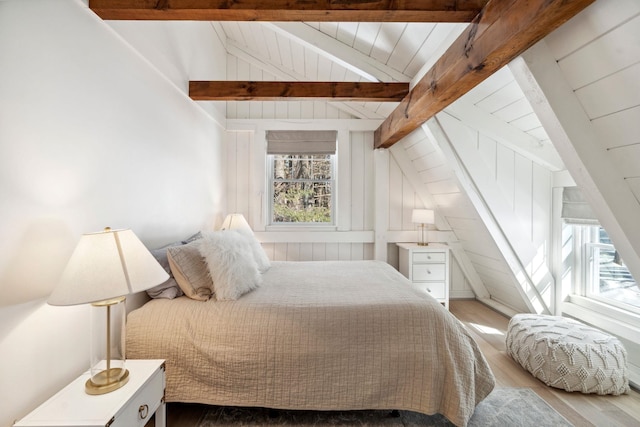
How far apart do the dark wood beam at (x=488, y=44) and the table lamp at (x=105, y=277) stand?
1.74m

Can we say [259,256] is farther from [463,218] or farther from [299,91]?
[463,218]

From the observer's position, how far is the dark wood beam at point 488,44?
3.38ft

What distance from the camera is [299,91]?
245 cm

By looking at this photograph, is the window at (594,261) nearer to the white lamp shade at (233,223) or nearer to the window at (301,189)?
the window at (301,189)

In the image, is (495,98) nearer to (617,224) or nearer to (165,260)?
(617,224)

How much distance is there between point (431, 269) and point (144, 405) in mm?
2795

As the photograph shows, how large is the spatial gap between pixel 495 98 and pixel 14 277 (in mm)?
2867

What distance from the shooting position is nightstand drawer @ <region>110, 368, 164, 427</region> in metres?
1.02

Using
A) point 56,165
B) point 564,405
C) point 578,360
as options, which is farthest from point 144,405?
point 578,360

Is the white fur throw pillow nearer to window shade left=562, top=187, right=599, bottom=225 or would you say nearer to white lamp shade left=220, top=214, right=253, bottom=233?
white lamp shade left=220, top=214, right=253, bottom=233

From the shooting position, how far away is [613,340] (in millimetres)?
1864

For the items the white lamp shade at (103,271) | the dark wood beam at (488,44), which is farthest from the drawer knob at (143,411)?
the dark wood beam at (488,44)

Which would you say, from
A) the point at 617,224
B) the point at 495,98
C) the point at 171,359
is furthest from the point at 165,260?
the point at 495,98

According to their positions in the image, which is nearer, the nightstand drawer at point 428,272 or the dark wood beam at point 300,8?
the dark wood beam at point 300,8
